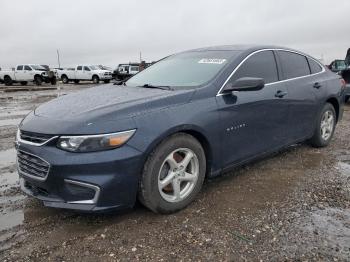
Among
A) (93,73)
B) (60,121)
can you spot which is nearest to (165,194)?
(60,121)

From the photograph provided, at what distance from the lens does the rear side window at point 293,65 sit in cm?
489

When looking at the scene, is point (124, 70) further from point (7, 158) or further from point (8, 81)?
point (7, 158)

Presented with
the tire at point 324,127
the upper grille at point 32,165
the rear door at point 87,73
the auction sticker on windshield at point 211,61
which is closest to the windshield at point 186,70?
the auction sticker on windshield at point 211,61

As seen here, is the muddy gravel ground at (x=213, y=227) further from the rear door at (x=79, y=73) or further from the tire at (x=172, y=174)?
the rear door at (x=79, y=73)

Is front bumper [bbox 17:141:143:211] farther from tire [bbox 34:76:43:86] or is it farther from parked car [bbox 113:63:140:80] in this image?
parked car [bbox 113:63:140:80]

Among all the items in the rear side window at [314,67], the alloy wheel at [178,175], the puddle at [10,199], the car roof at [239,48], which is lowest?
the puddle at [10,199]

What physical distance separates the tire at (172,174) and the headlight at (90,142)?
14.0 inches

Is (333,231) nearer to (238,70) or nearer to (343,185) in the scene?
(343,185)

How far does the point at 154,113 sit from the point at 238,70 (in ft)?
4.40

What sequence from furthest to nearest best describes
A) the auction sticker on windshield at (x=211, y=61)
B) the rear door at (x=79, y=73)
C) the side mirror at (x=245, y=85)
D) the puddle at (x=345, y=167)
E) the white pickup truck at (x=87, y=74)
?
the rear door at (x=79, y=73)
the white pickup truck at (x=87, y=74)
the puddle at (x=345, y=167)
the auction sticker on windshield at (x=211, y=61)
the side mirror at (x=245, y=85)

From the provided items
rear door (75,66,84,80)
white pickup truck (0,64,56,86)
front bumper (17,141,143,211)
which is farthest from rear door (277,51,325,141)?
rear door (75,66,84,80)

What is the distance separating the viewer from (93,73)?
33312 mm

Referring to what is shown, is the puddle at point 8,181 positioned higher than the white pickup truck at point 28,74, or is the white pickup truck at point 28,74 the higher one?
the white pickup truck at point 28,74

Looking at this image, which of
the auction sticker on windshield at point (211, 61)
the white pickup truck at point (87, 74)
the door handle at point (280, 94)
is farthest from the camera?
the white pickup truck at point (87, 74)
